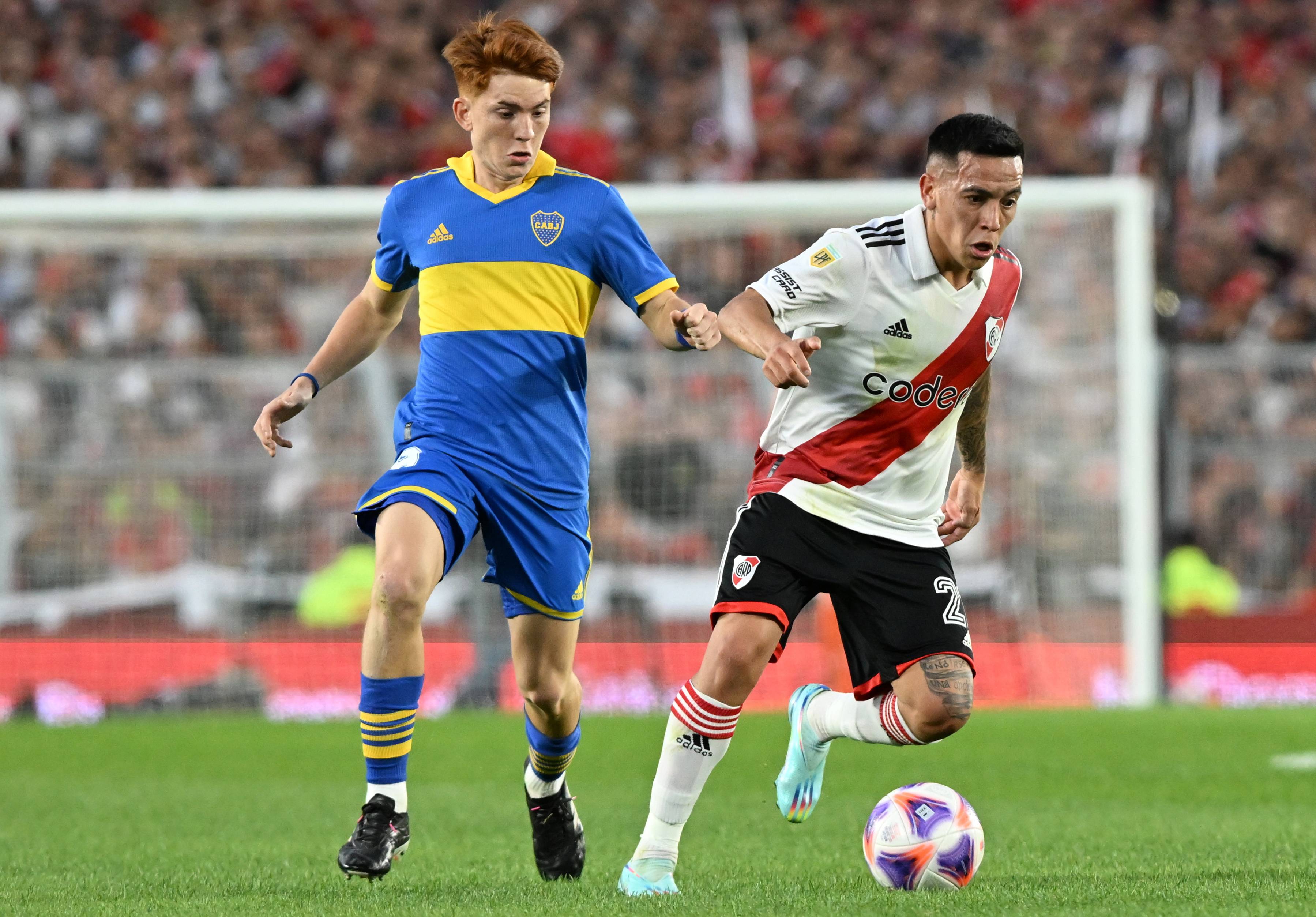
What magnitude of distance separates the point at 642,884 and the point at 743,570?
93 cm

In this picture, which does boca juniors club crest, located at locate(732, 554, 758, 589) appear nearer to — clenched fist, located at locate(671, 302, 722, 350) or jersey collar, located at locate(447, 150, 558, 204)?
clenched fist, located at locate(671, 302, 722, 350)

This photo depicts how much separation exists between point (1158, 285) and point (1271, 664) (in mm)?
2828

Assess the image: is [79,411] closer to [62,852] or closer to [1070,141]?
[62,852]

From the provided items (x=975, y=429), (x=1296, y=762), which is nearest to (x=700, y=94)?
(x=1296, y=762)

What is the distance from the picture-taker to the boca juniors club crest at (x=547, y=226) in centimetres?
541

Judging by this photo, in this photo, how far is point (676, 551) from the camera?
1230 cm

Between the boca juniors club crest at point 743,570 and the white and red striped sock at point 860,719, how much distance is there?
60 centimetres

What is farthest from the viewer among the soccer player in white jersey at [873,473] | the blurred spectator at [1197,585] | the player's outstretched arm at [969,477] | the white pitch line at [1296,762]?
the blurred spectator at [1197,585]

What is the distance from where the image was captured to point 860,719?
212 inches

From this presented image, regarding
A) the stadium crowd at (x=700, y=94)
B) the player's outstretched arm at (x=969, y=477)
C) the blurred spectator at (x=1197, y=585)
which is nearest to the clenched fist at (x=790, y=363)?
the player's outstretched arm at (x=969, y=477)

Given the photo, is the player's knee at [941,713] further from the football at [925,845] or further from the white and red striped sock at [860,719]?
the football at [925,845]

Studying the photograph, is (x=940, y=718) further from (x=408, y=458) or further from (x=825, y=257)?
(x=408, y=458)

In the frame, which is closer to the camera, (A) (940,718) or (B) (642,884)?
(B) (642,884)

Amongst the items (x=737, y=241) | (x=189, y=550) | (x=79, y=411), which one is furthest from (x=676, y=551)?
(x=79, y=411)
